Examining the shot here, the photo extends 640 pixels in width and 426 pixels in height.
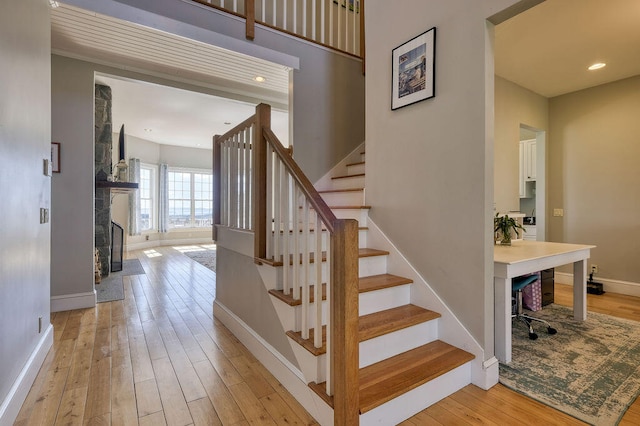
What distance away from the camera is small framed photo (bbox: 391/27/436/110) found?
2205 millimetres

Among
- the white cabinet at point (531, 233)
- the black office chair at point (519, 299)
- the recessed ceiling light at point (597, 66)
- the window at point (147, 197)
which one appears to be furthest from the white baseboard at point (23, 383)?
the window at point (147, 197)

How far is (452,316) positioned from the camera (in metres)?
2.07

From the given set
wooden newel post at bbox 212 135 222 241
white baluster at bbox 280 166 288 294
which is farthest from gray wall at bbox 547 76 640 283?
wooden newel post at bbox 212 135 222 241

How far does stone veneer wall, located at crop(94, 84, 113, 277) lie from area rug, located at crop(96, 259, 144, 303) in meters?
0.24

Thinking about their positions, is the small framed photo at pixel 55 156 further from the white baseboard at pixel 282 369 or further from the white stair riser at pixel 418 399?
the white stair riser at pixel 418 399

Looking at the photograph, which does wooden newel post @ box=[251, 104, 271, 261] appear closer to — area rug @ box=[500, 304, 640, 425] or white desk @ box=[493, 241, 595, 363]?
white desk @ box=[493, 241, 595, 363]

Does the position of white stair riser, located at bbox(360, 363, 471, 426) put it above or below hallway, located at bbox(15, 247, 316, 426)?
above

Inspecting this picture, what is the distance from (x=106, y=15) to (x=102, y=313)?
2.92m

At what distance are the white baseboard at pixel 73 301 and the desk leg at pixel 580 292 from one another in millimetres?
5160

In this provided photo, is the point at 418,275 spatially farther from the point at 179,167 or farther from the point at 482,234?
the point at 179,167

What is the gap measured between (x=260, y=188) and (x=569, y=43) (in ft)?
11.0

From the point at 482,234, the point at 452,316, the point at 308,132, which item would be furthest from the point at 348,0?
the point at 452,316

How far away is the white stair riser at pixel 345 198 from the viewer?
312cm

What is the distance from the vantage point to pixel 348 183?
352 cm
